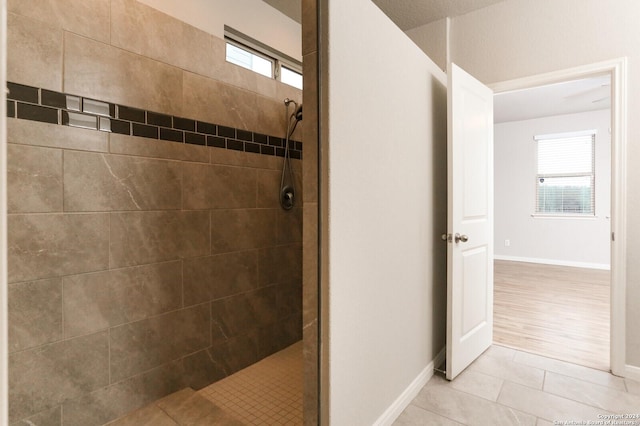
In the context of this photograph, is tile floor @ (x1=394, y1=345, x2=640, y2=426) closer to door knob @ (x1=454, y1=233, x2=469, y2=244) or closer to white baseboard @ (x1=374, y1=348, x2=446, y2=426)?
white baseboard @ (x1=374, y1=348, x2=446, y2=426)

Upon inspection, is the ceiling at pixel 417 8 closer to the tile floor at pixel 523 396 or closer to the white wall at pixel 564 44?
the white wall at pixel 564 44

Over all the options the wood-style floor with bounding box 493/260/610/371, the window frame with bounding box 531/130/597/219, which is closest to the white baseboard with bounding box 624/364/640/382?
the wood-style floor with bounding box 493/260/610/371

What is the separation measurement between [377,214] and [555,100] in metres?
5.16

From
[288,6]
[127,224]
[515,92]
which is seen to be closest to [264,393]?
[127,224]

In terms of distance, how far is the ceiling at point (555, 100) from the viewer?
463 cm

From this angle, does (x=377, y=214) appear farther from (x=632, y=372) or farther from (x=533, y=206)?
(x=533, y=206)

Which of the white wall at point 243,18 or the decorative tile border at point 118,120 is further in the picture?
the white wall at point 243,18

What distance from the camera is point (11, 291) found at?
1.44 meters

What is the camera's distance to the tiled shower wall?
1.50m

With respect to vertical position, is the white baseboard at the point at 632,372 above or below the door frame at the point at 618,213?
below

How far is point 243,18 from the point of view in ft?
8.00

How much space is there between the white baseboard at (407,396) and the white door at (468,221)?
142 mm

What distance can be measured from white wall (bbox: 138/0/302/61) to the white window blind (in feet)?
18.3

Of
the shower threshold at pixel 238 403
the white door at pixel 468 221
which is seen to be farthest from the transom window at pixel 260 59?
the shower threshold at pixel 238 403
